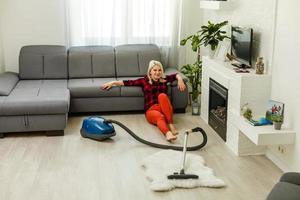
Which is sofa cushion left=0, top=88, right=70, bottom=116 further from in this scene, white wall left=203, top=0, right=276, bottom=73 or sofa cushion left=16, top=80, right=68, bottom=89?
white wall left=203, top=0, right=276, bottom=73

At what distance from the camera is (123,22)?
20.3 feet

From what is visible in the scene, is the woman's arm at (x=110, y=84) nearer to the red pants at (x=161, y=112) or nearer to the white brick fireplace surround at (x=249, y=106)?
the red pants at (x=161, y=112)

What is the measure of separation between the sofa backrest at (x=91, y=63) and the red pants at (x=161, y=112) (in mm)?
1071

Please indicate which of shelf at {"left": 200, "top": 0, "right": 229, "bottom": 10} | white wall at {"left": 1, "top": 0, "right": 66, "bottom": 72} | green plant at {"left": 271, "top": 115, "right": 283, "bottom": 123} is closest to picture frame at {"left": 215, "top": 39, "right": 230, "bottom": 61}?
shelf at {"left": 200, "top": 0, "right": 229, "bottom": 10}

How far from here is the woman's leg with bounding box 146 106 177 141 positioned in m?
4.70

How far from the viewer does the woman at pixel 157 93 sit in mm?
5020

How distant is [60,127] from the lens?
4.80 m

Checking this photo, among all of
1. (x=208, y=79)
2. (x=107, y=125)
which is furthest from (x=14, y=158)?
(x=208, y=79)

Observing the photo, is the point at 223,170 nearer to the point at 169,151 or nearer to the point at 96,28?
the point at 169,151

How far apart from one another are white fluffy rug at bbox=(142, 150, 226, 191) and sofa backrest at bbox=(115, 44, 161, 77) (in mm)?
1973

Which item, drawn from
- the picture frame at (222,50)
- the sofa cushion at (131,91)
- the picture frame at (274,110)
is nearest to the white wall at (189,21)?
the picture frame at (222,50)

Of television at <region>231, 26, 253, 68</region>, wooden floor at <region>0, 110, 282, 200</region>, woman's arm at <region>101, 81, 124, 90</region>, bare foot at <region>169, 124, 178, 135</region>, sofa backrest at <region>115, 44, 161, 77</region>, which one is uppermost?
television at <region>231, 26, 253, 68</region>

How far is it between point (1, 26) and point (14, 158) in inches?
101

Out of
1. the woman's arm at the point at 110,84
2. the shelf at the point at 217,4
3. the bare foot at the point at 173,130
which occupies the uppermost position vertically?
the shelf at the point at 217,4
